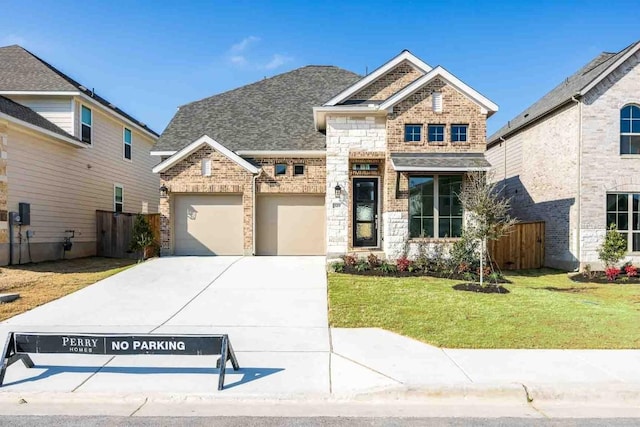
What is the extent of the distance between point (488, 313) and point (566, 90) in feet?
41.5

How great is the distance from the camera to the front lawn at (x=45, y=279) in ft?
29.8

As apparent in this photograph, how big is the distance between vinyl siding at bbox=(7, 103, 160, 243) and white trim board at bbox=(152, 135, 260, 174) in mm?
4127

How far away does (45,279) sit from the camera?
11.6m

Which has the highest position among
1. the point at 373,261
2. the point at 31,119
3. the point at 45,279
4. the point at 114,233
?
the point at 31,119

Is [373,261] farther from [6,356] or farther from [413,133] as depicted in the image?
[6,356]

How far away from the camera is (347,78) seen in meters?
19.8

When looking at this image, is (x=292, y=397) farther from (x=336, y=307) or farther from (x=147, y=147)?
(x=147, y=147)

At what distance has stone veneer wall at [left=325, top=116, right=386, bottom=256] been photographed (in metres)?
14.1

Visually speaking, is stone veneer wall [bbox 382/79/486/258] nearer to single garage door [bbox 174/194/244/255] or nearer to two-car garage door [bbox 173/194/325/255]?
two-car garage door [bbox 173/194/325/255]

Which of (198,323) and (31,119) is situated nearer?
(198,323)

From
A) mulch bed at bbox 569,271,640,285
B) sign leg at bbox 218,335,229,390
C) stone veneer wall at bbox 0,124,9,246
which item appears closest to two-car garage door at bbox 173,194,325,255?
stone veneer wall at bbox 0,124,9,246

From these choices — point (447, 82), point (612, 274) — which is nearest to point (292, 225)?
point (447, 82)

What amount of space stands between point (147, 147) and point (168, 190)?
975 cm

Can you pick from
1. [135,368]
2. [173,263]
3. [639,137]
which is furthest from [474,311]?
[639,137]
